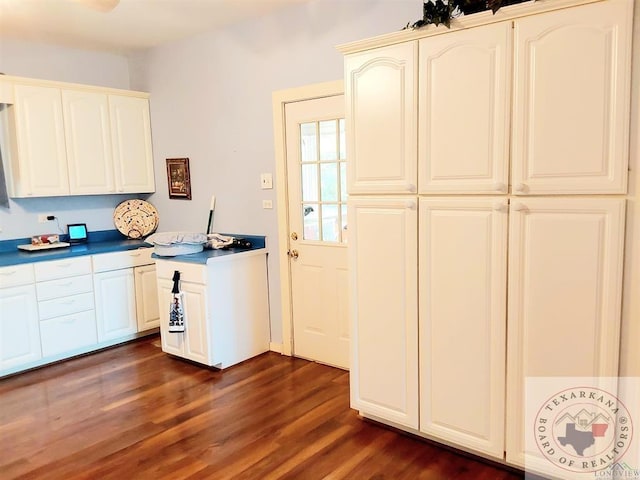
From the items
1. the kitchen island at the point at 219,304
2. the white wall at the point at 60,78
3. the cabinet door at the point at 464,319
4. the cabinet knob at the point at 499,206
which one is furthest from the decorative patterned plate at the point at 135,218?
the cabinet knob at the point at 499,206

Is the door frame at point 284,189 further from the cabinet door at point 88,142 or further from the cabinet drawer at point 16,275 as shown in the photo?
the cabinet drawer at point 16,275

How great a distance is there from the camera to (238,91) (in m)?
3.89

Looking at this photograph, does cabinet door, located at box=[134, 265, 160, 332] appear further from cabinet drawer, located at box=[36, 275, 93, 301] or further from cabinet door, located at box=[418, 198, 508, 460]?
cabinet door, located at box=[418, 198, 508, 460]

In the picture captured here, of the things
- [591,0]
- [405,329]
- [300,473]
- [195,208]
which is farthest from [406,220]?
[195,208]

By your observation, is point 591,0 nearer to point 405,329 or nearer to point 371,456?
point 405,329

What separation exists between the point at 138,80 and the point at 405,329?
3.73m

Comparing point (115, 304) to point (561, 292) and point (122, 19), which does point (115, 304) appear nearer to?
point (122, 19)

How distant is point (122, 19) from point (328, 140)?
184 cm

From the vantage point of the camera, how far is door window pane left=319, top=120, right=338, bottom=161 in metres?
3.40

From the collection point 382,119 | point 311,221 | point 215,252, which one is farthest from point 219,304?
point 382,119

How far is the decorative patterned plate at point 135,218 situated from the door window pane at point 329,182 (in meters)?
2.08

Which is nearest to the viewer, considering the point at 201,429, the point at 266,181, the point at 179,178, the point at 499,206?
the point at 499,206

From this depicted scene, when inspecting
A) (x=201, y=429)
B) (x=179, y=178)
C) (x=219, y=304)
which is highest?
(x=179, y=178)

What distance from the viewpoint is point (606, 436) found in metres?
1.99
